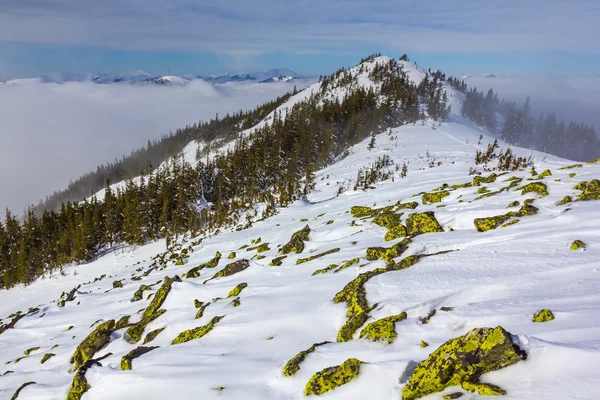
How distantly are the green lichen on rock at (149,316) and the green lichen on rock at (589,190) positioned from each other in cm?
1445

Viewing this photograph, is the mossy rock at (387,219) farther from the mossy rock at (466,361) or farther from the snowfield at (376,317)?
the mossy rock at (466,361)

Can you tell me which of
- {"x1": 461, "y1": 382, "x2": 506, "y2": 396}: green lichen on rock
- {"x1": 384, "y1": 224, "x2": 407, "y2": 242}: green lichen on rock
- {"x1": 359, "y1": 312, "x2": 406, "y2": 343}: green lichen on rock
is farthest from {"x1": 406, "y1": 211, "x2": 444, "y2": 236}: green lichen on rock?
{"x1": 461, "y1": 382, "x2": 506, "y2": 396}: green lichen on rock

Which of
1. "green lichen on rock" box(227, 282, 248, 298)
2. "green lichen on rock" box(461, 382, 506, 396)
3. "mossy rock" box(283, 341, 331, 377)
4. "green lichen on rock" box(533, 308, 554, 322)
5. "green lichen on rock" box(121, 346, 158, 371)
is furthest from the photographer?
"green lichen on rock" box(227, 282, 248, 298)

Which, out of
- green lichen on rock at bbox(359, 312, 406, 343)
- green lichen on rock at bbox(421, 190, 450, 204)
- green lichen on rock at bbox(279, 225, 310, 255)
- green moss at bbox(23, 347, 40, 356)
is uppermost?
green lichen on rock at bbox(421, 190, 450, 204)

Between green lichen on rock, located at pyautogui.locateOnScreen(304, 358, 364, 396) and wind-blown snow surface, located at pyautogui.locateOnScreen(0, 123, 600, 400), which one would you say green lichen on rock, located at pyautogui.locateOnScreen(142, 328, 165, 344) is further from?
green lichen on rock, located at pyautogui.locateOnScreen(304, 358, 364, 396)

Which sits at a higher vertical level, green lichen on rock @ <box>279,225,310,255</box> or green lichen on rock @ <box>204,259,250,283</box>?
green lichen on rock @ <box>279,225,310,255</box>

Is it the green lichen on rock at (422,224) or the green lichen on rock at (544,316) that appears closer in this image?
the green lichen on rock at (544,316)

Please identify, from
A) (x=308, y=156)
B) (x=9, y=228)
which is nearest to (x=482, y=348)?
(x=308, y=156)

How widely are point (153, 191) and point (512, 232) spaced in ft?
165

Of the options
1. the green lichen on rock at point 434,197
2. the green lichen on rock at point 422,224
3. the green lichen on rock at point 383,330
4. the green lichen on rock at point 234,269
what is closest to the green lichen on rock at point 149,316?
the green lichen on rock at point 234,269

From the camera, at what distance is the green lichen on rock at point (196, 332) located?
26.4ft

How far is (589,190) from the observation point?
33.6 ft

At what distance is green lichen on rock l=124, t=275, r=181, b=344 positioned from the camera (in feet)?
31.9

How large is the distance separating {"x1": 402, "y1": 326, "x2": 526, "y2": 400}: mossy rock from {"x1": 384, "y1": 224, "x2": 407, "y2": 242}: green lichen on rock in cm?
728
